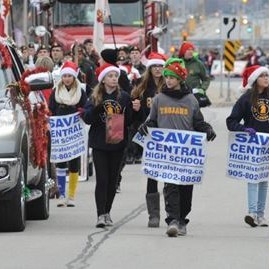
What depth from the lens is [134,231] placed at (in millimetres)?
11727

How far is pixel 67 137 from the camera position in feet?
47.8

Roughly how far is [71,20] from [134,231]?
70.8 ft

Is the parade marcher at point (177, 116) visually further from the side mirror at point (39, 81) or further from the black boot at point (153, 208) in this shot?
the side mirror at point (39, 81)

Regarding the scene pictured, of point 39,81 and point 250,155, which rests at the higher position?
point 39,81

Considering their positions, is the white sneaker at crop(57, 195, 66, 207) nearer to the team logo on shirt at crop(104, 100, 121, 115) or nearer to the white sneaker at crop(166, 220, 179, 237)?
the team logo on shirt at crop(104, 100, 121, 115)

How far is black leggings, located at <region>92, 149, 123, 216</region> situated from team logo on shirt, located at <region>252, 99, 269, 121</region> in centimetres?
140

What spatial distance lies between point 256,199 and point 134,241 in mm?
1986

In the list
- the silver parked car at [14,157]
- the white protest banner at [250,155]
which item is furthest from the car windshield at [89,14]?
the white protest banner at [250,155]

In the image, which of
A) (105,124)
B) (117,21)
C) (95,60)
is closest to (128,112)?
(105,124)

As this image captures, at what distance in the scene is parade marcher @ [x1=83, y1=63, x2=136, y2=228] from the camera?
1207 centimetres

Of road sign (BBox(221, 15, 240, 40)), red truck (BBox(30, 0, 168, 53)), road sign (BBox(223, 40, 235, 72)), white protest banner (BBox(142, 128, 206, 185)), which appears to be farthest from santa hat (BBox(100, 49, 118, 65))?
road sign (BBox(223, 40, 235, 72))

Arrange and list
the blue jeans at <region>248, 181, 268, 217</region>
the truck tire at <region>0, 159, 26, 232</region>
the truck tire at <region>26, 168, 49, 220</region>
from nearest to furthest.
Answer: the truck tire at <region>0, 159, 26, 232</region> < the blue jeans at <region>248, 181, 268, 217</region> < the truck tire at <region>26, 168, 49, 220</region>

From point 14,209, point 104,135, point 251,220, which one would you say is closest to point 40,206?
point 104,135

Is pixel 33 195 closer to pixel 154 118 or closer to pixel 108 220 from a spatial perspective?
pixel 108 220
